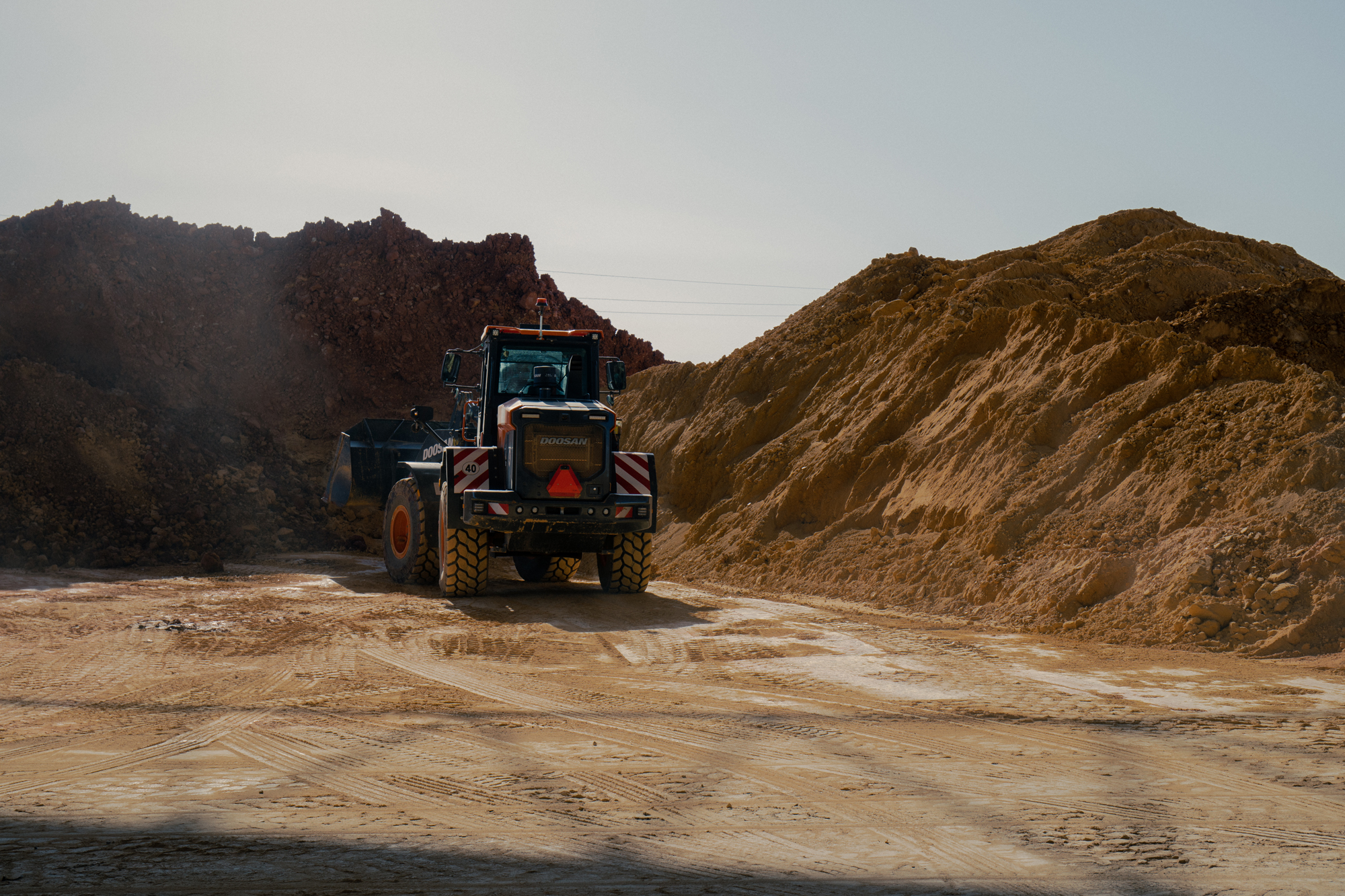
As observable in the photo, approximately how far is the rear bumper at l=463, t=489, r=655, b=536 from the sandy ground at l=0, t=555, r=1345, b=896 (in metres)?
2.17

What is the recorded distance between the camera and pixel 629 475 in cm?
1075

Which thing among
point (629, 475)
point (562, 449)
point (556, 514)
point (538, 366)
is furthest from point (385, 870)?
point (538, 366)

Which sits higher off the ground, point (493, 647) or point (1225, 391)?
point (1225, 391)

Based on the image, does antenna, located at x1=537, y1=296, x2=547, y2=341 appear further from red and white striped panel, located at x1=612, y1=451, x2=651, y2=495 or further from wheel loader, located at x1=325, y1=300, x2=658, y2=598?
red and white striped panel, located at x1=612, y1=451, x2=651, y2=495

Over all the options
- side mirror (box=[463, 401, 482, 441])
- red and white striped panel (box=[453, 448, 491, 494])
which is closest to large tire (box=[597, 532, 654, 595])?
red and white striped panel (box=[453, 448, 491, 494])

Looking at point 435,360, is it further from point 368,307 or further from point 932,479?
point 932,479

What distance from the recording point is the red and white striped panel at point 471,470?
10.8m

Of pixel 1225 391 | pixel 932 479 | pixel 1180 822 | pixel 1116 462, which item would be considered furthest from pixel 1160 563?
pixel 1180 822

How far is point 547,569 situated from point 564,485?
358 cm

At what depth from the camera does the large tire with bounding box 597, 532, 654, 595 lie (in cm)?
1127

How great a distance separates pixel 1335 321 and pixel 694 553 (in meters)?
10.7

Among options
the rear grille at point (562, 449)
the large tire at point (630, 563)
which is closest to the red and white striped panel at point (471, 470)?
the rear grille at point (562, 449)

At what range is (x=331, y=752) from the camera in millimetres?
4418

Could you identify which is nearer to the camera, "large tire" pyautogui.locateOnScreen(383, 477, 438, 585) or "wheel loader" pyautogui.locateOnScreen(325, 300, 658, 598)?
"wheel loader" pyautogui.locateOnScreen(325, 300, 658, 598)
